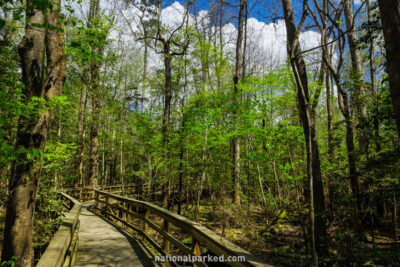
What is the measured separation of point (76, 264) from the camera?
3.97m

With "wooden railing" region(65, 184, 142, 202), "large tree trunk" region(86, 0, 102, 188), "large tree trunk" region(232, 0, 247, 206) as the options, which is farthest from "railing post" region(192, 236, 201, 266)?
"large tree trunk" region(86, 0, 102, 188)

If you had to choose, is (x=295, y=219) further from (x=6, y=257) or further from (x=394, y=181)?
(x=6, y=257)

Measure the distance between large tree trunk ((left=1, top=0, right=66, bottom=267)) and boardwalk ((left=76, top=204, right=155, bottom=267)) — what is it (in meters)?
1.05

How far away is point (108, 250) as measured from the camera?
473 cm

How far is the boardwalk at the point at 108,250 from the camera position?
4.08 meters

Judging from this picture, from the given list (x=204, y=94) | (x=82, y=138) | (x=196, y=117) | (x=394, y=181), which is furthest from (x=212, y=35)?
(x=394, y=181)

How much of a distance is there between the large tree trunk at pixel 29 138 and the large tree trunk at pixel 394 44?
17.2 feet

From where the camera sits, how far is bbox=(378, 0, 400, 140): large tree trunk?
2910 millimetres

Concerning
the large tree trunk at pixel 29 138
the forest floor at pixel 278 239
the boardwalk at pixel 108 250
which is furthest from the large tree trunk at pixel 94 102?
the boardwalk at pixel 108 250

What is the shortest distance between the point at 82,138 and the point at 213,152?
32.6 feet

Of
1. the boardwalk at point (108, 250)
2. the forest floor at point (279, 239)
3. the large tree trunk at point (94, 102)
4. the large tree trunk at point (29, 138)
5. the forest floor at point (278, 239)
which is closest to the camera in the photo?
the large tree trunk at point (29, 138)

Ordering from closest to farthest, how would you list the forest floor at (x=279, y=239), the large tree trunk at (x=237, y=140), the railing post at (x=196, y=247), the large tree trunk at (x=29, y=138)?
the railing post at (x=196, y=247) < the large tree trunk at (x=29, y=138) < the forest floor at (x=279, y=239) < the large tree trunk at (x=237, y=140)

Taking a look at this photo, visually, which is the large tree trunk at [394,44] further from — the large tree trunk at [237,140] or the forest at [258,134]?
the large tree trunk at [237,140]

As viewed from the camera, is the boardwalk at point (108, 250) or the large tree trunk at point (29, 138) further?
the boardwalk at point (108, 250)
